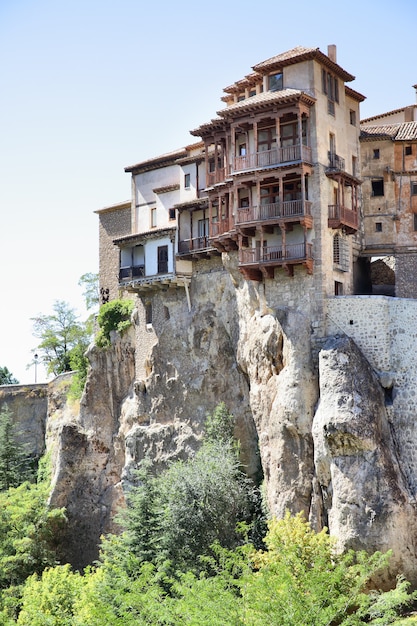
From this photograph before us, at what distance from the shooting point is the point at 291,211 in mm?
48750

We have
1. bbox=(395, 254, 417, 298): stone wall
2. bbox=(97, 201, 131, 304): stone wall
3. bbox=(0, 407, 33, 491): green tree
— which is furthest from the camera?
bbox=(0, 407, 33, 491): green tree

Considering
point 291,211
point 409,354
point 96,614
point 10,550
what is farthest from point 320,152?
point 10,550

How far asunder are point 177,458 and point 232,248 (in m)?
12.2

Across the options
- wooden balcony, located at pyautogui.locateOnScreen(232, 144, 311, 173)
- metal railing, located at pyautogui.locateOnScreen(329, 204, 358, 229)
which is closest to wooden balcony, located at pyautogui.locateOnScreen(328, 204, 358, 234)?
metal railing, located at pyautogui.locateOnScreen(329, 204, 358, 229)

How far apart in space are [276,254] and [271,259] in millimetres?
363

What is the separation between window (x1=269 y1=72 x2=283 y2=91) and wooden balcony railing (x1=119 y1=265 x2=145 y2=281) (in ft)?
46.3

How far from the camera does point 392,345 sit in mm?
46156

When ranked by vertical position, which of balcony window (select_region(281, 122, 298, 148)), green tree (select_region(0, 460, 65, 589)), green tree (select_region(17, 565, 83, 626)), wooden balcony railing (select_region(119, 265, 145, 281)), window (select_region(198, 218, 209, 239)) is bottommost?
green tree (select_region(17, 565, 83, 626))

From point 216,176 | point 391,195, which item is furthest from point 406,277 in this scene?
point 216,176

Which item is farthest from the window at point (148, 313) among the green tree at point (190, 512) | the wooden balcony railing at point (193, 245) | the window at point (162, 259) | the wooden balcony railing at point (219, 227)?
the green tree at point (190, 512)

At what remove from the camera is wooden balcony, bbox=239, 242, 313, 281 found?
48.0 metres

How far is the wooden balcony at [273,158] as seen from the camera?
160ft

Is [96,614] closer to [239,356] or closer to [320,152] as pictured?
[239,356]

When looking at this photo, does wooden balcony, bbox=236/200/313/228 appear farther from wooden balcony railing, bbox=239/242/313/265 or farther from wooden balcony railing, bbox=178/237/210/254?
wooden balcony railing, bbox=178/237/210/254
